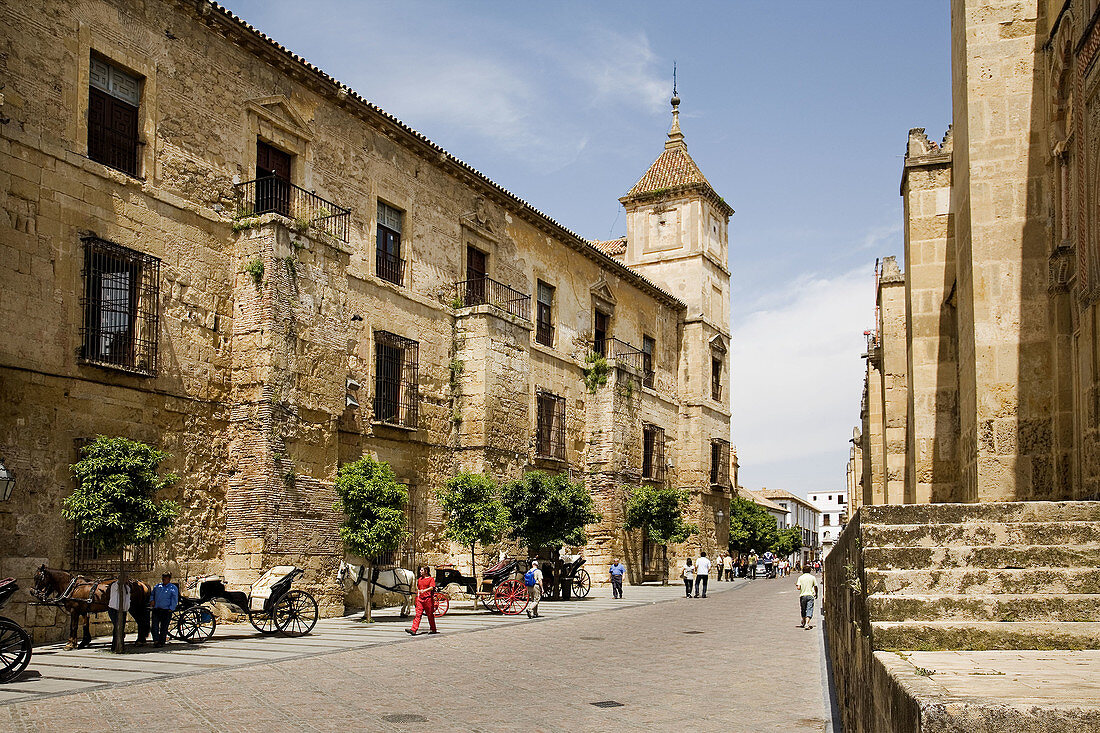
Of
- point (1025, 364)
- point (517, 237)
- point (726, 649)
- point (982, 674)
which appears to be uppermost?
point (517, 237)

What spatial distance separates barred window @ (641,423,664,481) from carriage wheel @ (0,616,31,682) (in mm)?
26160

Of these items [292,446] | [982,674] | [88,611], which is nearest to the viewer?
[982,674]

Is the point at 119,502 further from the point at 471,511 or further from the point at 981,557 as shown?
the point at 981,557

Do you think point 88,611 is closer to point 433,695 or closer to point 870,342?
point 433,695

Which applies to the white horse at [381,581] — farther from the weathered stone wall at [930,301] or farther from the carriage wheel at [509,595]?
the weathered stone wall at [930,301]

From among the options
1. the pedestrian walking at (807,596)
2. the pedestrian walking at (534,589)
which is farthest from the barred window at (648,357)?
the pedestrian walking at (807,596)

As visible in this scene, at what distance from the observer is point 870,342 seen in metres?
30.7

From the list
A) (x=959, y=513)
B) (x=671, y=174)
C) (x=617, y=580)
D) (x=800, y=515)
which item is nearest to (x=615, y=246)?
(x=671, y=174)

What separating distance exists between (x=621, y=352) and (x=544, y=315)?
5260 millimetres

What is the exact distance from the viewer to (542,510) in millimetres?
23844

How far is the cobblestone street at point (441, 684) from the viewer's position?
8.45 m

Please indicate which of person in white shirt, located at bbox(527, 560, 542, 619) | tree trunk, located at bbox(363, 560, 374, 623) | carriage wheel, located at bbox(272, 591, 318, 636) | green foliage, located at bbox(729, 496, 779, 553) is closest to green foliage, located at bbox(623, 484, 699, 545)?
person in white shirt, located at bbox(527, 560, 542, 619)

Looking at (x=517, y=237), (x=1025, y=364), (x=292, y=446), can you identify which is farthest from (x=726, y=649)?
(x=517, y=237)

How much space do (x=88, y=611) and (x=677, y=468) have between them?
27945 millimetres
